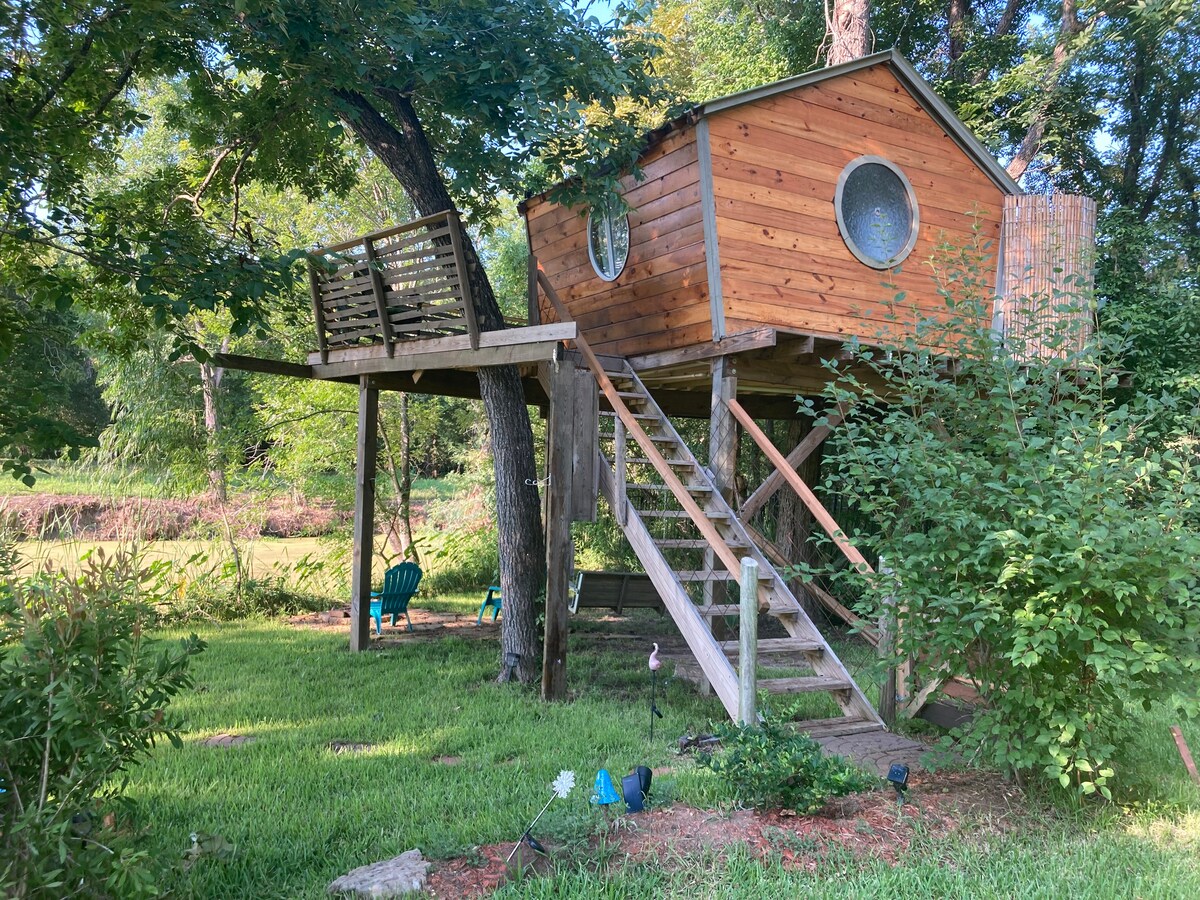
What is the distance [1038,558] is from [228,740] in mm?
4960

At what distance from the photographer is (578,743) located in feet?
17.1

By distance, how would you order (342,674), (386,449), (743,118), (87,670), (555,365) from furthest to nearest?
(386,449) < (342,674) < (743,118) < (555,365) < (87,670)

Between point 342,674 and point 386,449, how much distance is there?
6205 mm

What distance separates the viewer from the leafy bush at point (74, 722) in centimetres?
246

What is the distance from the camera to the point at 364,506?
29.3ft

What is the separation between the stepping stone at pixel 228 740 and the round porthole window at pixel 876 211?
20.8ft

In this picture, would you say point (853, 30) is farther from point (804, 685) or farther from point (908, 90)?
point (804, 685)

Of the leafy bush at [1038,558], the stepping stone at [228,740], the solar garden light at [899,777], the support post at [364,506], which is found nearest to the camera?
the leafy bush at [1038,558]

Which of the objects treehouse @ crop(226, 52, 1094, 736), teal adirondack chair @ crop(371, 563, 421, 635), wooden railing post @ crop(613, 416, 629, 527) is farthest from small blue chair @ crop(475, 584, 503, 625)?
wooden railing post @ crop(613, 416, 629, 527)

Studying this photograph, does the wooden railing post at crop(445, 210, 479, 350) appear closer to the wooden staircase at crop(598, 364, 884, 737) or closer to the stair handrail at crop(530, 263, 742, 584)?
the stair handrail at crop(530, 263, 742, 584)

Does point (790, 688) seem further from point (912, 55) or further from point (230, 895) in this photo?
point (912, 55)

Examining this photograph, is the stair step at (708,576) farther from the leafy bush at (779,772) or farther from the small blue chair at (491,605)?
the small blue chair at (491,605)

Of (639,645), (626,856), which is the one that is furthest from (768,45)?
(626,856)

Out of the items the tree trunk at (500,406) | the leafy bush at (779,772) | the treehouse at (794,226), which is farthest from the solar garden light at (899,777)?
the tree trunk at (500,406)
